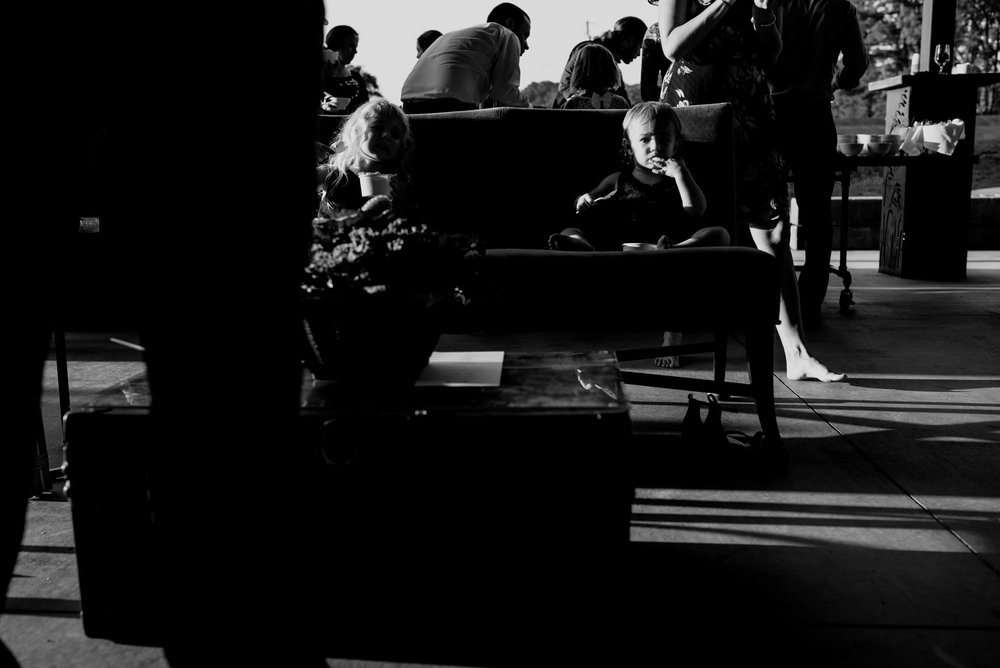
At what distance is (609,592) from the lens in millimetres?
1228

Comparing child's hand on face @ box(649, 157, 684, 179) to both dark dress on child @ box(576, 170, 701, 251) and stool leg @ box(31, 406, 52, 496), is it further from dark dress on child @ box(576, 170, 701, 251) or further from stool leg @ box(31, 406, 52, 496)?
stool leg @ box(31, 406, 52, 496)

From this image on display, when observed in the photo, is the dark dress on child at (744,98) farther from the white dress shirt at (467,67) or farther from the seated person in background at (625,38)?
the seated person in background at (625,38)

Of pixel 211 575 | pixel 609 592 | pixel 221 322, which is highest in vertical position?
pixel 221 322

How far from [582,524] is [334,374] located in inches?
16.6

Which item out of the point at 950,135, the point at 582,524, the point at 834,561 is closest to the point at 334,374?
the point at 582,524

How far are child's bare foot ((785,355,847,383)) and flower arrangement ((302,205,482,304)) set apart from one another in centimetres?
185

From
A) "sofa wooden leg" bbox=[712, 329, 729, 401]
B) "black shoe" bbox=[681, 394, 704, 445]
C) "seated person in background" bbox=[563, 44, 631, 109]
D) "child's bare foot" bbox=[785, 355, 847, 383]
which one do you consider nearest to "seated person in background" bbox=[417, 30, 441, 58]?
"seated person in background" bbox=[563, 44, 631, 109]

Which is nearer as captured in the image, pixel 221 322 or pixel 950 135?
pixel 221 322

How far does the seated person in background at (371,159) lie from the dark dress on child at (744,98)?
0.97 m

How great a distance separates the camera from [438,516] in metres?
1.24

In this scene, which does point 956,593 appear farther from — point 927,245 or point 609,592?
point 927,245

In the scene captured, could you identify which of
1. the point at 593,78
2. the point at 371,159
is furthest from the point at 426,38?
the point at 371,159

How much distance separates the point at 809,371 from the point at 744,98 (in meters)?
0.92

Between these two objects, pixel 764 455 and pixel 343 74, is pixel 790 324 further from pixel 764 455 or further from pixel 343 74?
pixel 343 74
